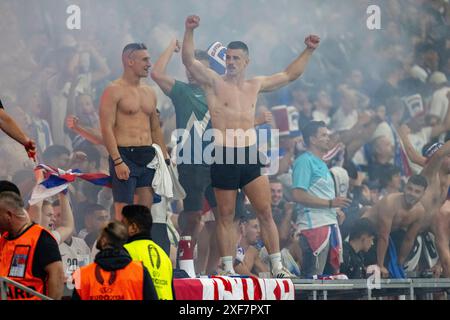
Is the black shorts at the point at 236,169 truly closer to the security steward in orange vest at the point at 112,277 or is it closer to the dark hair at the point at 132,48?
the dark hair at the point at 132,48

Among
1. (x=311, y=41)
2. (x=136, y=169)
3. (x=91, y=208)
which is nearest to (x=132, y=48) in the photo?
(x=136, y=169)

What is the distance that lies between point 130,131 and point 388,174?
166 inches

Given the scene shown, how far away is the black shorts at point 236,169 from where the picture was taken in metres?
11.2

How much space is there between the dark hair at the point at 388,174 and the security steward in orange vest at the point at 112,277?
730cm

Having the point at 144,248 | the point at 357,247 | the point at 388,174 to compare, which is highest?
the point at 388,174

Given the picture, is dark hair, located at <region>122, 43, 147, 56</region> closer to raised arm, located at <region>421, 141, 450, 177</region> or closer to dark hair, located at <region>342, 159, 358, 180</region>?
dark hair, located at <region>342, 159, 358, 180</region>

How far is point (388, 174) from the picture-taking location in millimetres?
13898

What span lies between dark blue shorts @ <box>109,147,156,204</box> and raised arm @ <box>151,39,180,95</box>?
90 centimetres

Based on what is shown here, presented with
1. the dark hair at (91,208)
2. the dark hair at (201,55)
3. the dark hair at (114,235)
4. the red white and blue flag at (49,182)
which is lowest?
the dark hair at (114,235)

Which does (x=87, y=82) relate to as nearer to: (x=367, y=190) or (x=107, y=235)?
(x=367, y=190)

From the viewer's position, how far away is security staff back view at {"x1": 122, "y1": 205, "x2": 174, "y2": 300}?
740 centimetres

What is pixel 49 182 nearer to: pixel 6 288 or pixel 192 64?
pixel 192 64

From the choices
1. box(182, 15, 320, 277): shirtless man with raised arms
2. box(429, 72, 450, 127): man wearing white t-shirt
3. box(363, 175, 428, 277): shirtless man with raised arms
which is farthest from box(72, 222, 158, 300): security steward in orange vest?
box(429, 72, 450, 127): man wearing white t-shirt

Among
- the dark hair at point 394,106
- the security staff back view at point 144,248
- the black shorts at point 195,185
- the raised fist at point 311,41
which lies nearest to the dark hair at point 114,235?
the security staff back view at point 144,248
